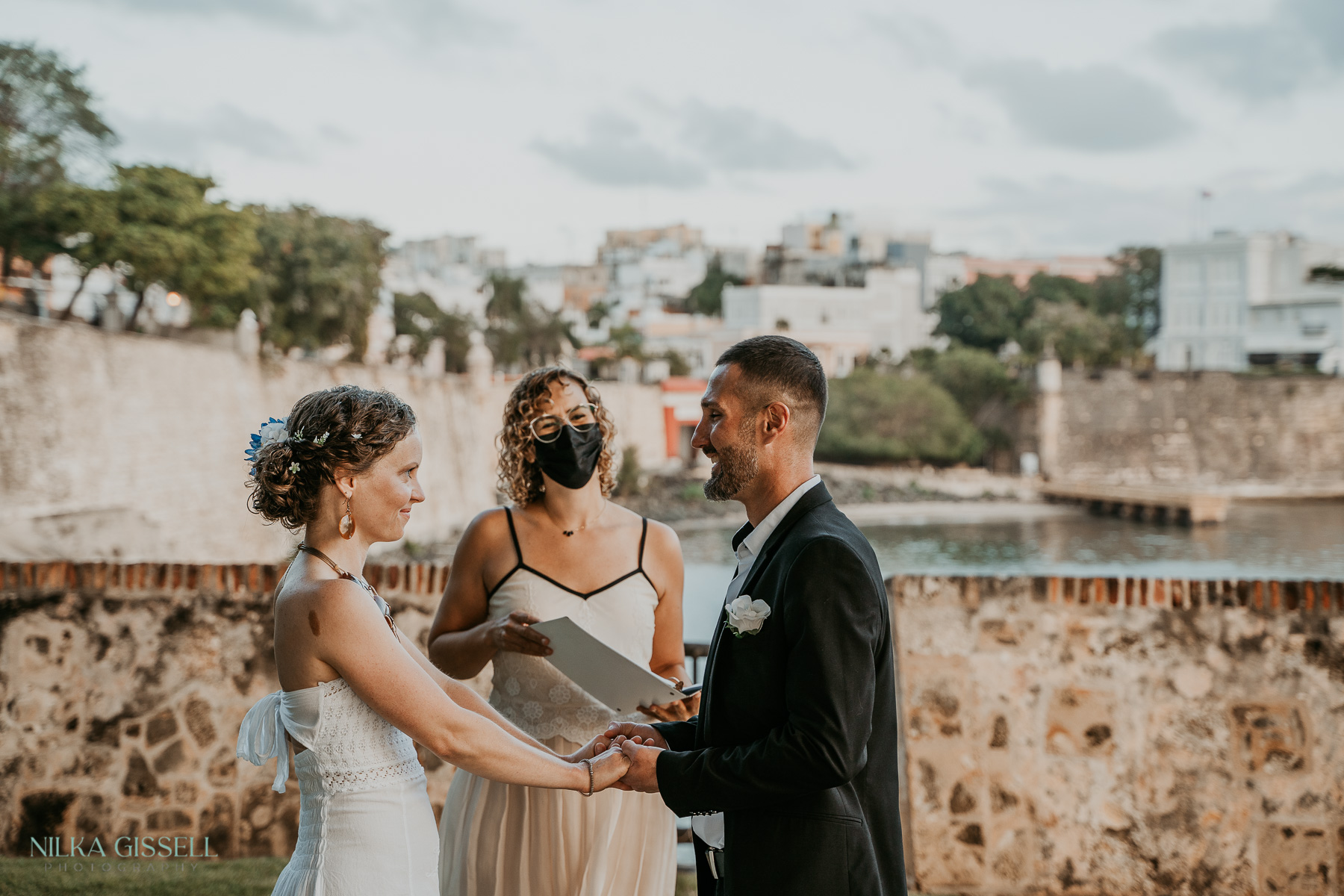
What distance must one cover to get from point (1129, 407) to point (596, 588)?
5691 centimetres

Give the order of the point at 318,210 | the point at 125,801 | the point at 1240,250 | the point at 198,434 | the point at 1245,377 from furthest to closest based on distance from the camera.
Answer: the point at 1240,250 < the point at 1245,377 < the point at 318,210 < the point at 198,434 < the point at 125,801

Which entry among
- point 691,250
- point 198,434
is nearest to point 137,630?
point 198,434

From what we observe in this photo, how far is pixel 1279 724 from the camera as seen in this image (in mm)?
3104

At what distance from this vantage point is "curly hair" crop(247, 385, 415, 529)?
1.59 meters

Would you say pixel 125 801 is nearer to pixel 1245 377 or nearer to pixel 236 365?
pixel 236 365

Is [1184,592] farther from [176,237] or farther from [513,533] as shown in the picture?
[176,237]

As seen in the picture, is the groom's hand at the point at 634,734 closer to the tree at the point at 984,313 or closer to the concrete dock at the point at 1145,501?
the concrete dock at the point at 1145,501

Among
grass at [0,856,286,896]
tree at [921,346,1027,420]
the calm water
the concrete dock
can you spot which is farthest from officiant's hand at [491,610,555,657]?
tree at [921,346,1027,420]

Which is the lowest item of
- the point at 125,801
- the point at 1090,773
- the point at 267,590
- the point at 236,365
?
the point at 125,801

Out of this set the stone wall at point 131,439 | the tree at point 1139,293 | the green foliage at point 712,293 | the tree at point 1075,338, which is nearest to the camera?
the stone wall at point 131,439

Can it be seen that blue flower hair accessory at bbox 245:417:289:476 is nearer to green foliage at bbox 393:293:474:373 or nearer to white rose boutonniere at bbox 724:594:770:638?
white rose boutonniere at bbox 724:594:770:638

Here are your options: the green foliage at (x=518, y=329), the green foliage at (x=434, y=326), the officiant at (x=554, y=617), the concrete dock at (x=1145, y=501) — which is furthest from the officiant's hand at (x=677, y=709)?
the concrete dock at (x=1145, y=501)

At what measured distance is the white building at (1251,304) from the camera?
57.4m

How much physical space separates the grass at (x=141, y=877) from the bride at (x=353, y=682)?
1.73 meters
